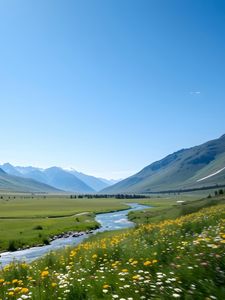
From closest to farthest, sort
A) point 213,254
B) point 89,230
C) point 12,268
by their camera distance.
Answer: point 213,254, point 12,268, point 89,230

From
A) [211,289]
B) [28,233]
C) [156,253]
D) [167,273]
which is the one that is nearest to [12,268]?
[156,253]

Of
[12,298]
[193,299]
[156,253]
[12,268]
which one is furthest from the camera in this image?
[12,268]

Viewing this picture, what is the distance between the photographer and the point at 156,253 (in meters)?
8.91

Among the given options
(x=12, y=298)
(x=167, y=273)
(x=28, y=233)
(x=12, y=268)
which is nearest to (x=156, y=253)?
(x=167, y=273)

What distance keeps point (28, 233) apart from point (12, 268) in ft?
175

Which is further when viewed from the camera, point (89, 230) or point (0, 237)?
point (89, 230)

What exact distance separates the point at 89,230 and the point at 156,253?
62793 mm

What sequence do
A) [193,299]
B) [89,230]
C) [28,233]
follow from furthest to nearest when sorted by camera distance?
[89,230], [28,233], [193,299]

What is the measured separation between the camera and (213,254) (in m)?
5.91

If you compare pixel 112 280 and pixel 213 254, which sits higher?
pixel 213 254

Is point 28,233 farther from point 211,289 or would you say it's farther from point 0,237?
point 211,289

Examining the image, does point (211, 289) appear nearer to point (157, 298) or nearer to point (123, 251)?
point (157, 298)

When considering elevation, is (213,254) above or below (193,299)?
above

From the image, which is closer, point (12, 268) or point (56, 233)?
point (12, 268)
